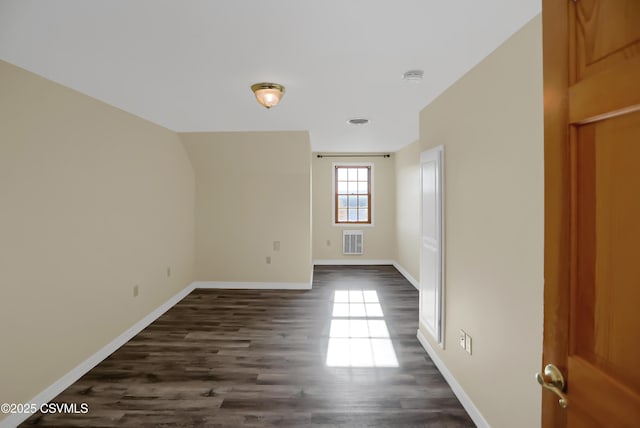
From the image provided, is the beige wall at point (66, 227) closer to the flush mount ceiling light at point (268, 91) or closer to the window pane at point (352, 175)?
the flush mount ceiling light at point (268, 91)

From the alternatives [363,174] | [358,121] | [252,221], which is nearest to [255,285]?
[252,221]

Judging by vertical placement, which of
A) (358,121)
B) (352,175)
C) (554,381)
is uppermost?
(358,121)

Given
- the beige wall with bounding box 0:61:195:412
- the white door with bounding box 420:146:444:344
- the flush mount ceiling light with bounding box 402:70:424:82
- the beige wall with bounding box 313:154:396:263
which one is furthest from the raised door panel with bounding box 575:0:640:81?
the beige wall with bounding box 313:154:396:263

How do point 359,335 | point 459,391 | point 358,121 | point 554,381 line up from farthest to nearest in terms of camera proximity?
point 358,121, point 359,335, point 459,391, point 554,381

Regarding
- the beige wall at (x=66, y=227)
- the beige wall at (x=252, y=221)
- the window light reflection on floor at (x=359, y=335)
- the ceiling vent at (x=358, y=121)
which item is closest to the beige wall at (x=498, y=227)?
the window light reflection on floor at (x=359, y=335)

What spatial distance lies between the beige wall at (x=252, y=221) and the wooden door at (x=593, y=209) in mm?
4352

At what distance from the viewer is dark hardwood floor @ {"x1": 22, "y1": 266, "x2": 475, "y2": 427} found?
2.23m

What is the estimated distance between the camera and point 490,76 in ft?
6.49

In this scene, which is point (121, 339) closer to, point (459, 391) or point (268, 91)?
point (268, 91)

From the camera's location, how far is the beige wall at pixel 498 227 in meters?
1.60

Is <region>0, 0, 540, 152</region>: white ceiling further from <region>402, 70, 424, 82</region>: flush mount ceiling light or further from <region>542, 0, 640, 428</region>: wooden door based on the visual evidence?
<region>542, 0, 640, 428</region>: wooden door

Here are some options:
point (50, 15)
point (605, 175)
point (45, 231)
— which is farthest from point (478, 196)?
point (45, 231)

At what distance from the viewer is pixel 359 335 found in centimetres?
355

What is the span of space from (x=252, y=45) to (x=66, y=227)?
204 centimetres
